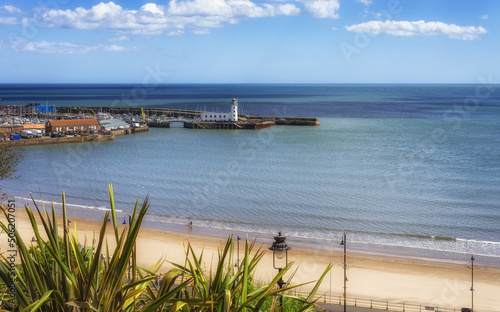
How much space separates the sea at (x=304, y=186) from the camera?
2534 centimetres

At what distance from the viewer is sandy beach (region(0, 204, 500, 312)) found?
58.2 ft

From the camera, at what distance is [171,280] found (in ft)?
18.7

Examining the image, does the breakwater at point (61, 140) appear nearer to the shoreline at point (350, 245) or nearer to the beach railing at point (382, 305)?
the shoreline at point (350, 245)

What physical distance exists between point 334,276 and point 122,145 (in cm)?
4271

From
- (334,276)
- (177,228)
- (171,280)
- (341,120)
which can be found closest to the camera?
(171,280)

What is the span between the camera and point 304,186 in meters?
35.5

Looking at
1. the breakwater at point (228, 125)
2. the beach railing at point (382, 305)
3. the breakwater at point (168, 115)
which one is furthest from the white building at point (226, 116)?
the beach railing at point (382, 305)

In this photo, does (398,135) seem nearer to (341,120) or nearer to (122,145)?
(341,120)

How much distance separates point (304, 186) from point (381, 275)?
624 inches

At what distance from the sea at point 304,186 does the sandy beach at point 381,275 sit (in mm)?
1238

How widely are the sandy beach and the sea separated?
1.24 metres

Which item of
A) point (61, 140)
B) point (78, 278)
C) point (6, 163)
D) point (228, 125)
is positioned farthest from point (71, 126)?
point (78, 278)

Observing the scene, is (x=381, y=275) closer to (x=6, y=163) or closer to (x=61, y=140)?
(x=6, y=163)

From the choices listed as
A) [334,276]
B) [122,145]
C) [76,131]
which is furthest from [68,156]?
[334,276]
